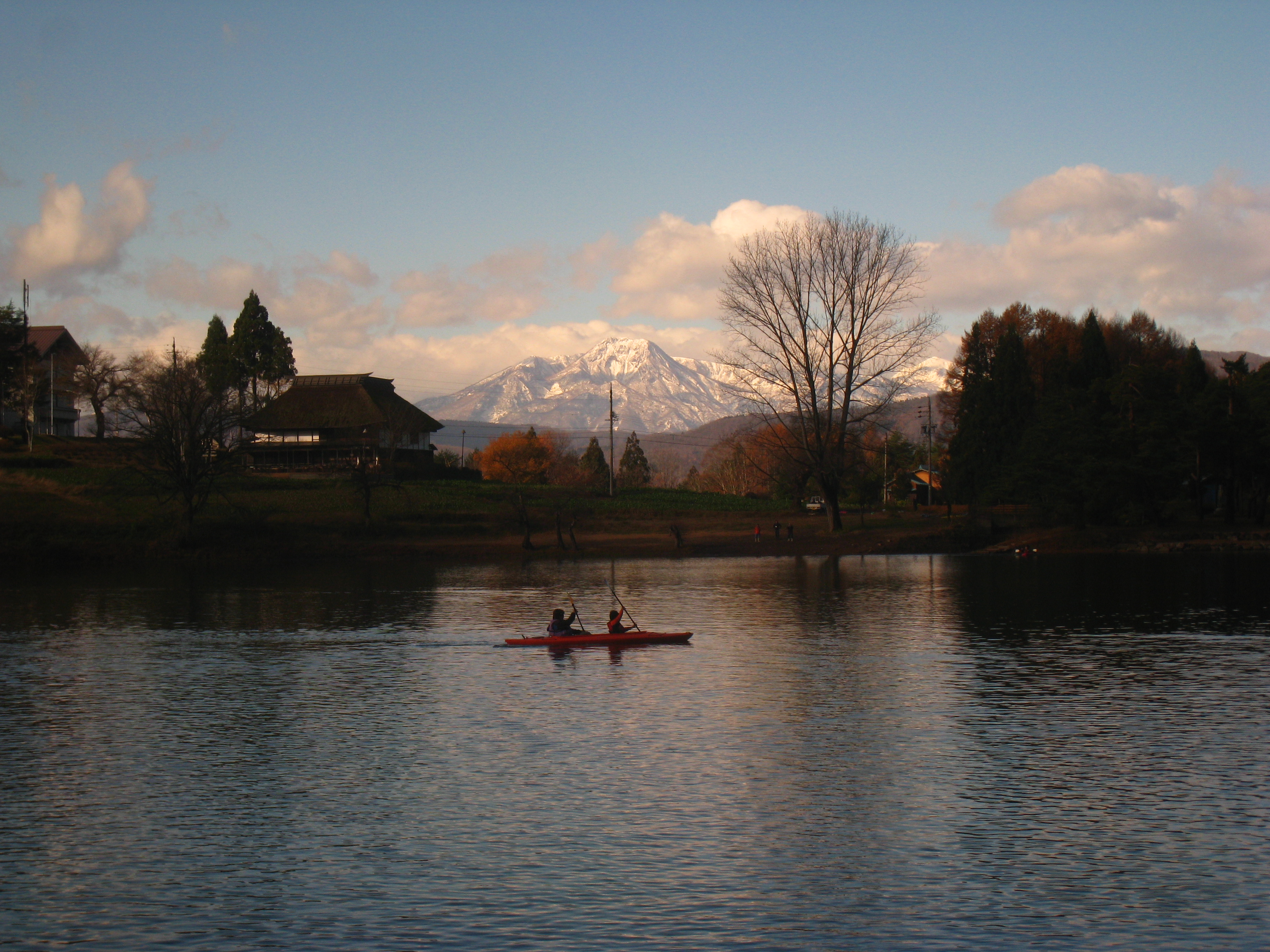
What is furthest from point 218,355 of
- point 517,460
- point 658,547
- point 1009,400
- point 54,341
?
point 1009,400

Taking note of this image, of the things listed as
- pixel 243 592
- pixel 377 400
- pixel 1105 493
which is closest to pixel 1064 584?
pixel 1105 493

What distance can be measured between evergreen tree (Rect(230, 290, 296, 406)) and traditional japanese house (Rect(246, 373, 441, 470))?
15.0ft

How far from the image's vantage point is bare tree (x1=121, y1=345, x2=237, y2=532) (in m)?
72.9

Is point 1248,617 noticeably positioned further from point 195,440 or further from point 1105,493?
point 195,440

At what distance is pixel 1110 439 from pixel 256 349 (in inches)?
3449

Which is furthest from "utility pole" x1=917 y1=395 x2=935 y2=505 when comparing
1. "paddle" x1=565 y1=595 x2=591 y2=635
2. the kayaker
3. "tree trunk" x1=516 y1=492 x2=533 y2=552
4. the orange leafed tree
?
the kayaker

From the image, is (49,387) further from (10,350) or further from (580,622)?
(580,622)

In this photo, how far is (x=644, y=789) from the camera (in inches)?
705

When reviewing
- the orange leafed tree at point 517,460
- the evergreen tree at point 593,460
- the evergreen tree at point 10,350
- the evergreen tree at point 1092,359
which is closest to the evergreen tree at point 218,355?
the evergreen tree at point 10,350

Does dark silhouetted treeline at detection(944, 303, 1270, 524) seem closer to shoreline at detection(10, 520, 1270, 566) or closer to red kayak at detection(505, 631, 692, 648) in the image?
shoreline at detection(10, 520, 1270, 566)

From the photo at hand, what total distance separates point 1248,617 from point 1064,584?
48.2ft

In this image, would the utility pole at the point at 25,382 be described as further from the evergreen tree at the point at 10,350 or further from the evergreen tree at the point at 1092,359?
the evergreen tree at the point at 1092,359

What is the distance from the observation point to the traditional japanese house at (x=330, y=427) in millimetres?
112438

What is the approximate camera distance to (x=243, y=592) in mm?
53188
